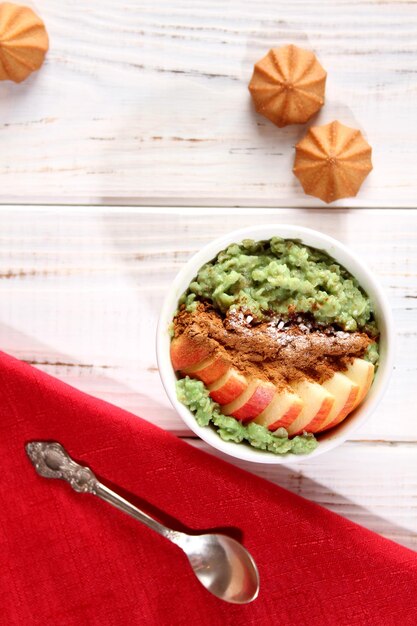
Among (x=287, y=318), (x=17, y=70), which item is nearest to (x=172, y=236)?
(x=287, y=318)

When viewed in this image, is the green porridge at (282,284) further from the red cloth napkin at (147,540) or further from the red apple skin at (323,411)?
the red cloth napkin at (147,540)

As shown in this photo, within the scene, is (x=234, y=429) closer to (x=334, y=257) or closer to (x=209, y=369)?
(x=209, y=369)

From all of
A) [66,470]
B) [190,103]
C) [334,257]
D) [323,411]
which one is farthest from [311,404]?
[190,103]

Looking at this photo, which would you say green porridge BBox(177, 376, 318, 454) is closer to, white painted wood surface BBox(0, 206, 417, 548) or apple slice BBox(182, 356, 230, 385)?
apple slice BBox(182, 356, 230, 385)

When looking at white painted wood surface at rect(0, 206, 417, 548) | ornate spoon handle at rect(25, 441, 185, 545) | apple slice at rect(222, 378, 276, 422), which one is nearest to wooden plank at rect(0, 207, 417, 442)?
white painted wood surface at rect(0, 206, 417, 548)

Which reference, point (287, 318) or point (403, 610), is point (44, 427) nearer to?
point (287, 318)

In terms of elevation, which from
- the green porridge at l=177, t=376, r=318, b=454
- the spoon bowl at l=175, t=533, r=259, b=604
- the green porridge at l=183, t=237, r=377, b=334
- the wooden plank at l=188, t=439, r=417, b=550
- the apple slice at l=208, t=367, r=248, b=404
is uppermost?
the green porridge at l=183, t=237, r=377, b=334
